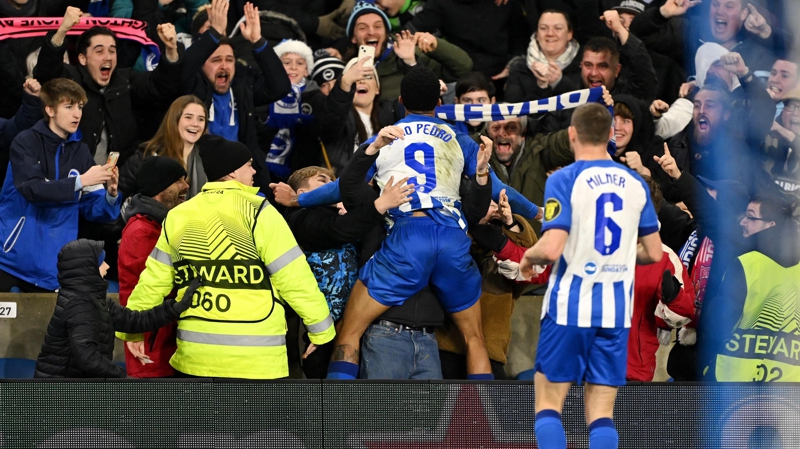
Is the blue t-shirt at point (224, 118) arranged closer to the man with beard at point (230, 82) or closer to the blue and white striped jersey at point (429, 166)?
the man with beard at point (230, 82)

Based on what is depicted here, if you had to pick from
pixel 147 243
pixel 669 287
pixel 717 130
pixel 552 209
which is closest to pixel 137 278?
pixel 147 243

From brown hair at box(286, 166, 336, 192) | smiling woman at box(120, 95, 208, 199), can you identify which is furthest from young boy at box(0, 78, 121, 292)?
brown hair at box(286, 166, 336, 192)

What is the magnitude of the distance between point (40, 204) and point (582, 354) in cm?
405

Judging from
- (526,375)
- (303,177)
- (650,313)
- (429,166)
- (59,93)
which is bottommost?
(526,375)

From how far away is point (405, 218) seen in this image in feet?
22.1

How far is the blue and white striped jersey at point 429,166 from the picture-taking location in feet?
21.9

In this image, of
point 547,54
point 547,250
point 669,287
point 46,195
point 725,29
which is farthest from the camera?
point 725,29

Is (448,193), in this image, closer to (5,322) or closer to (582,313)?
(582,313)

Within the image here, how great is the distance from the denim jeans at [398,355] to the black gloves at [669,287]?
1434mm

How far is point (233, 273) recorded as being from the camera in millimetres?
6250

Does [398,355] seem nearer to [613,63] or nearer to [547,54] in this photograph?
[613,63]

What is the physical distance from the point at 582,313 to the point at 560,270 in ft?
0.83

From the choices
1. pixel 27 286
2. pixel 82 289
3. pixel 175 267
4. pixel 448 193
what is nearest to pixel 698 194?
pixel 448 193

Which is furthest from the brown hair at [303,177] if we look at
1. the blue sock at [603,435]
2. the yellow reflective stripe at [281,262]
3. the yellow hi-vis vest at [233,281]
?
the blue sock at [603,435]
